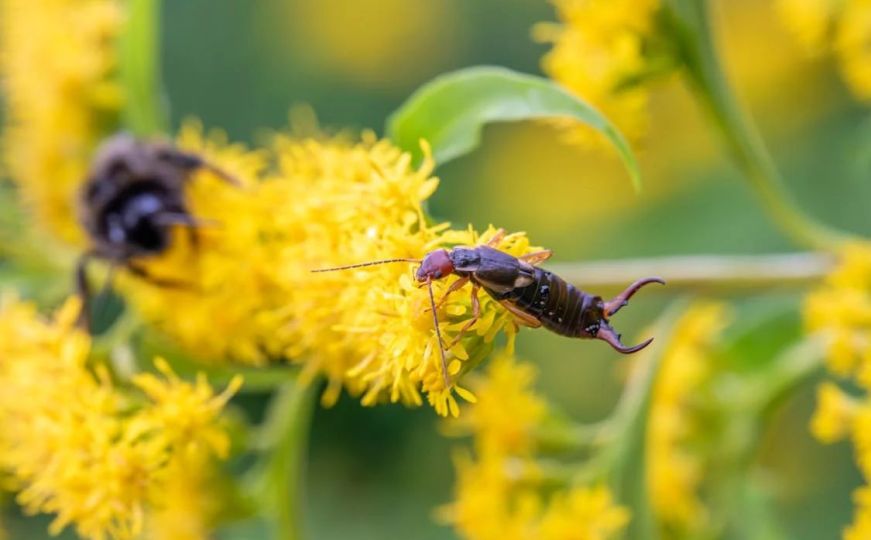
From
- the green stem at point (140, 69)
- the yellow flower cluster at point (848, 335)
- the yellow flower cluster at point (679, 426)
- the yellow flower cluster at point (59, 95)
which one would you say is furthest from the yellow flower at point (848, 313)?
the yellow flower cluster at point (59, 95)

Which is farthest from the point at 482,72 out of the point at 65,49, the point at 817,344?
the point at 65,49

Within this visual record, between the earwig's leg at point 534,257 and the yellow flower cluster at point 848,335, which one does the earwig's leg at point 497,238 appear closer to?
the earwig's leg at point 534,257

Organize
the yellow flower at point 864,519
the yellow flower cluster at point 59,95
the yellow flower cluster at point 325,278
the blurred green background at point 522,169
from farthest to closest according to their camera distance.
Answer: the blurred green background at point 522,169 < the yellow flower cluster at point 59,95 < the yellow flower at point 864,519 < the yellow flower cluster at point 325,278

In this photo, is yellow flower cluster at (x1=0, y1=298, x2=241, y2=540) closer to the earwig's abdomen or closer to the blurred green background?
the earwig's abdomen

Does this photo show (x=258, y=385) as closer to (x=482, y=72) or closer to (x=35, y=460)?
(x=35, y=460)

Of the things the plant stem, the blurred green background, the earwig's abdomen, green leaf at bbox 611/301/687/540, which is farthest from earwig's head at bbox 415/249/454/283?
the blurred green background

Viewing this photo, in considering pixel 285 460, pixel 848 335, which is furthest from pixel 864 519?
pixel 285 460
